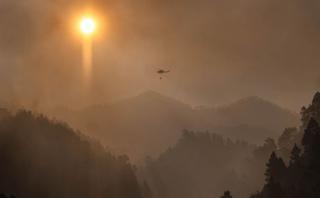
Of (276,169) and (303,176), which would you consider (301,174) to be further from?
(276,169)

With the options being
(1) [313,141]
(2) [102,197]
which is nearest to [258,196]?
(1) [313,141]

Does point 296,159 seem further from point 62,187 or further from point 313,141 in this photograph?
point 62,187

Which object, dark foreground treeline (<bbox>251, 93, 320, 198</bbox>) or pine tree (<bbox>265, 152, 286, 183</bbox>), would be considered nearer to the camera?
dark foreground treeline (<bbox>251, 93, 320, 198</bbox>)

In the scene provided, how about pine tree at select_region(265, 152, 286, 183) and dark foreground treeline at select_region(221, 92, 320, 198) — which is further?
pine tree at select_region(265, 152, 286, 183)

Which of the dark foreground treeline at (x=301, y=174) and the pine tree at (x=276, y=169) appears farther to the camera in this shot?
the pine tree at (x=276, y=169)

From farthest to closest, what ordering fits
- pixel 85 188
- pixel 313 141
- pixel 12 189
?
pixel 85 188 < pixel 12 189 < pixel 313 141

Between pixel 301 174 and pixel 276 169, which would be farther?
pixel 276 169

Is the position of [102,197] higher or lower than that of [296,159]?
higher

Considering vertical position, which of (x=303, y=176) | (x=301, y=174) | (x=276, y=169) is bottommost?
(x=303, y=176)

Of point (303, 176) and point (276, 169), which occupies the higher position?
point (276, 169)

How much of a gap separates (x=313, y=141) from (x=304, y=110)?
62268 mm

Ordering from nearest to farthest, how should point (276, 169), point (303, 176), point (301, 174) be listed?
point (303, 176) < point (301, 174) < point (276, 169)

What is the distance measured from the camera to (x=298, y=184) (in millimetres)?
68875

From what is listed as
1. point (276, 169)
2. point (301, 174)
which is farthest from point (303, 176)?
point (276, 169)
